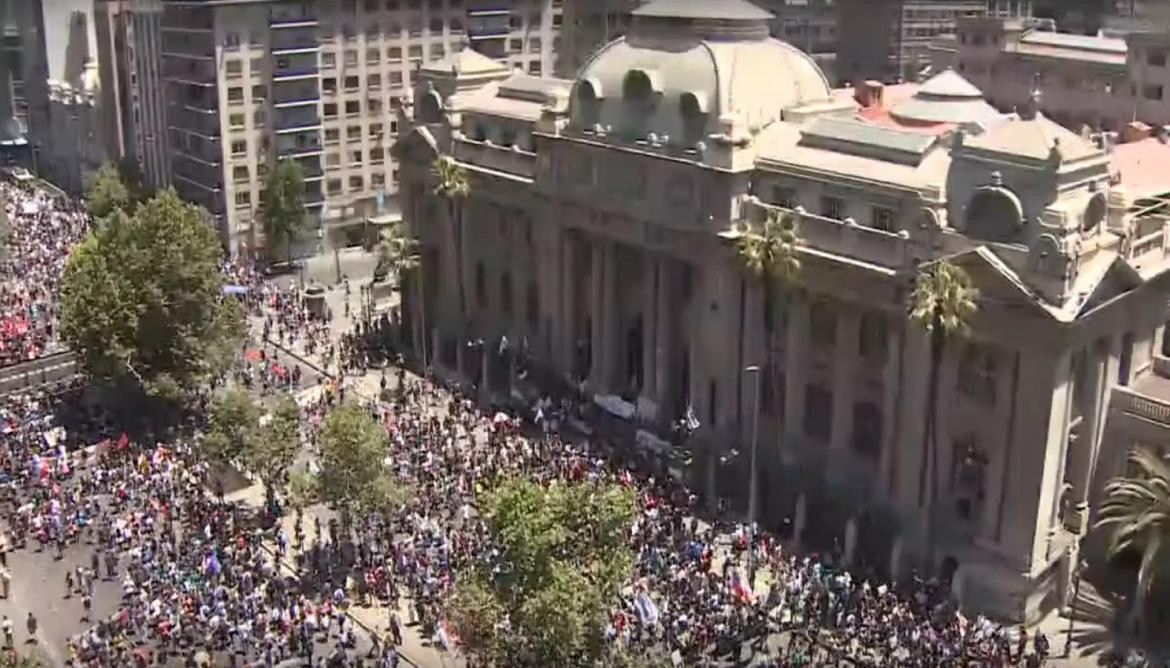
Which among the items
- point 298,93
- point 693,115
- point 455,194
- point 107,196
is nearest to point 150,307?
point 455,194

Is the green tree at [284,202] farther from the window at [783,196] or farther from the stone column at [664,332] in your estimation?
the window at [783,196]

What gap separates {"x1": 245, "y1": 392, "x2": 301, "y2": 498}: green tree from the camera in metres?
55.8

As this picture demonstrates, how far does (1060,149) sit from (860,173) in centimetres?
1011

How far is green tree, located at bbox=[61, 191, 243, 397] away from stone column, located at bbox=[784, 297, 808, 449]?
31524 millimetres

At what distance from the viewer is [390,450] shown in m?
60.1

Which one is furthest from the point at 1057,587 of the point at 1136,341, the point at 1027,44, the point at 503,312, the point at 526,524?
the point at 1027,44

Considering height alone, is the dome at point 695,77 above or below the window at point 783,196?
above

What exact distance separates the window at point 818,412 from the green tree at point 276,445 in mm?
24195

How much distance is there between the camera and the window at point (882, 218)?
54844 millimetres

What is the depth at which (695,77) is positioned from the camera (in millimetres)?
62938

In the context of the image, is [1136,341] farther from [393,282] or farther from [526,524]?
[393,282]

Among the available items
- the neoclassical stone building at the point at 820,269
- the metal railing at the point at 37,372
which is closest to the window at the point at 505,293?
the neoclassical stone building at the point at 820,269

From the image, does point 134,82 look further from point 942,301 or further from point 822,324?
point 942,301

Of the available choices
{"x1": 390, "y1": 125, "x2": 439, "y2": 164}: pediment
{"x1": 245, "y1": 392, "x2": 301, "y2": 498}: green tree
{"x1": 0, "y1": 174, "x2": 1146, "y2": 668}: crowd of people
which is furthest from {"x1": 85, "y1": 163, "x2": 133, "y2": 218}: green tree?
{"x1": 245, "y1": 392, "x2": 301, "y2": 498}: green tree
